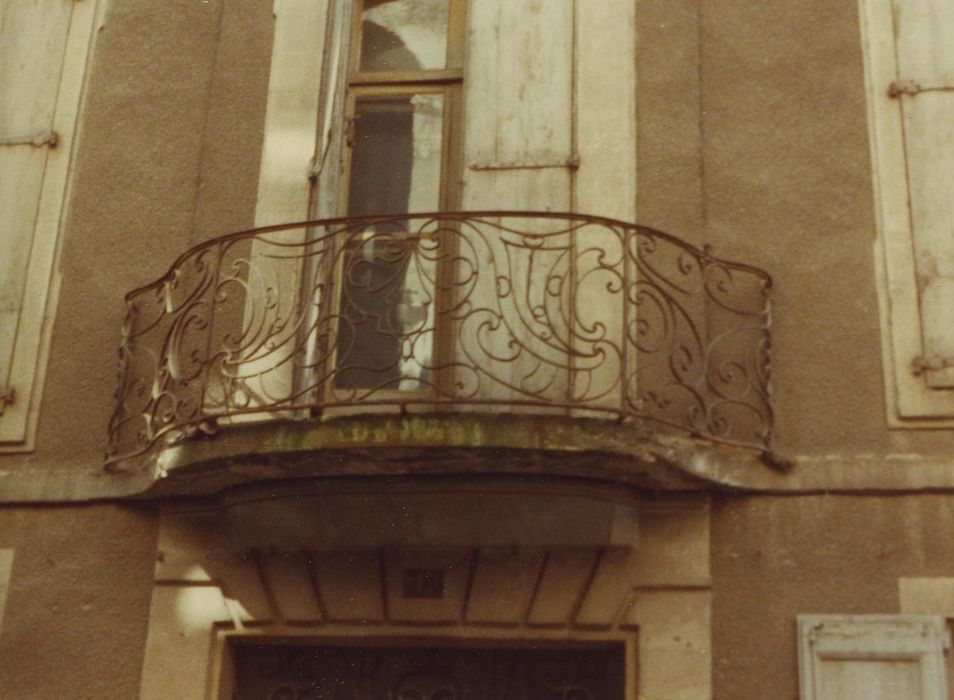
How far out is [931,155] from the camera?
727cm

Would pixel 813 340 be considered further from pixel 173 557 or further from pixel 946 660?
pixel 173 557

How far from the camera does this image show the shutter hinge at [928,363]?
6883mm

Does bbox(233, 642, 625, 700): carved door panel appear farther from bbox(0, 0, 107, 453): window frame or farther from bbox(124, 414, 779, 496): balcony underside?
bbox(0, 0, 107, 453): window frame

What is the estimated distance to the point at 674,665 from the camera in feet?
21.7

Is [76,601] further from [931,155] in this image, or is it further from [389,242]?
[931,155]

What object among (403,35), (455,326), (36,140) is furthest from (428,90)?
(36,140)

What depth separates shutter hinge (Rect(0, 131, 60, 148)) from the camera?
8.00 m

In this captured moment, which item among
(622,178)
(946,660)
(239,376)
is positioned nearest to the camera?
(946,660)

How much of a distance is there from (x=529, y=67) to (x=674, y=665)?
9.48ft

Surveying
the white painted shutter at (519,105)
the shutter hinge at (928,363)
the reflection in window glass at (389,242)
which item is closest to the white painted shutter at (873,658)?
the shutter hinge at (928,363)

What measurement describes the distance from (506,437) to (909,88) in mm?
2603

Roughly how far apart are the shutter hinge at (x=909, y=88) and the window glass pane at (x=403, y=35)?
2.14 meters

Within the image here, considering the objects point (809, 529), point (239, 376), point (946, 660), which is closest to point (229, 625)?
point (239, 376)

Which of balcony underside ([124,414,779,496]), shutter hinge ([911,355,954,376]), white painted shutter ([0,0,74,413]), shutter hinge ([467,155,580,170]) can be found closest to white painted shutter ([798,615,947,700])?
balcony underside ([124,414,779,496])
